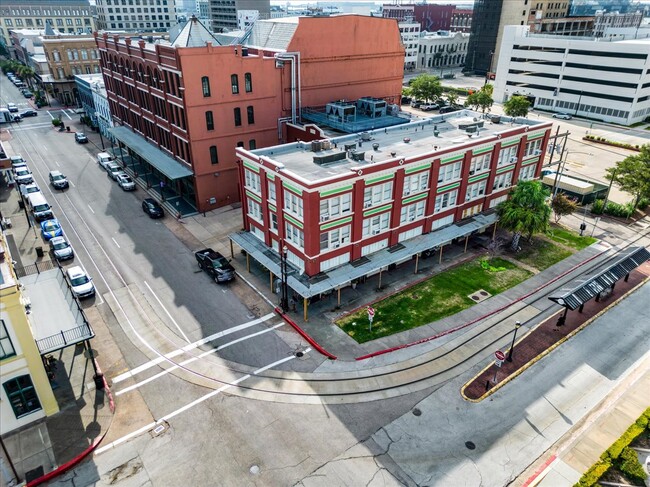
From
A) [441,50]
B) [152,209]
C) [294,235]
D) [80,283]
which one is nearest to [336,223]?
[294,235]

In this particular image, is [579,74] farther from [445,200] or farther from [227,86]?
[227,86]

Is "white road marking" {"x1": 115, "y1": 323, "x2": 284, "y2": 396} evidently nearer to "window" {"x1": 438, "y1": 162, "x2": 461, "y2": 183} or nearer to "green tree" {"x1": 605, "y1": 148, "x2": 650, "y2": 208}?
"window" {"x1": 438, "y1": 162, "x2": 461, "y2": 183}

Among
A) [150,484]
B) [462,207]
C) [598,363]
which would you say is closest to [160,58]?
[462,207]

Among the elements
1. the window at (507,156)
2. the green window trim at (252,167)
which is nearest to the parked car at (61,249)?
the green window trim at (252,167)

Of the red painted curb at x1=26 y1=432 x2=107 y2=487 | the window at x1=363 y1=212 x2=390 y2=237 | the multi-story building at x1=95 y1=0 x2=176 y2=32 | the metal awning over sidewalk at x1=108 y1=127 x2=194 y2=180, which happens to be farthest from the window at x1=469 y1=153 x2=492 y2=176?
the multi-story building at x1=95 y1=0 x2=176 y2=32

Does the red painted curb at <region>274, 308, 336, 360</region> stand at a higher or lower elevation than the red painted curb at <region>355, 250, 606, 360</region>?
lower

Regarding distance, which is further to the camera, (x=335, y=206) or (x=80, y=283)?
(x=80, y=283)

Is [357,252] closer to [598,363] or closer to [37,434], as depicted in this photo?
[598,363]
